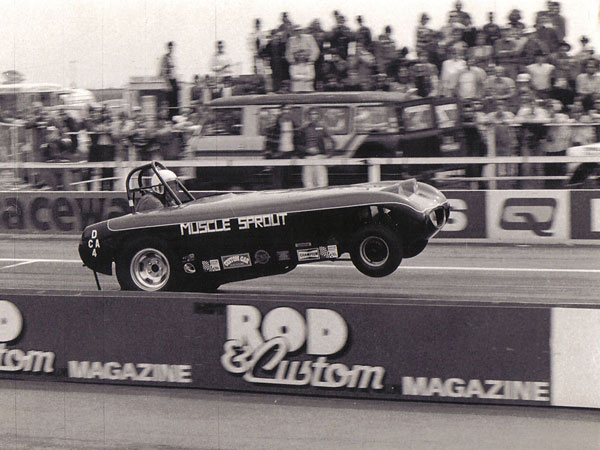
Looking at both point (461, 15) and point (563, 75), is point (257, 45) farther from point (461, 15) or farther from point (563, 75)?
point (563, 75)

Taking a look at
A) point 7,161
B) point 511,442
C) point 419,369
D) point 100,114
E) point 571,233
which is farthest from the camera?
point 7,161

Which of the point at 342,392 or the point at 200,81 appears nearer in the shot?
the point at 342,392

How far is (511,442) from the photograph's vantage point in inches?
188

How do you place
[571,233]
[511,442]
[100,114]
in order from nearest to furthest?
[511,442] < [571,233] < [100,114]

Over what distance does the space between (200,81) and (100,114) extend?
0.83 meters

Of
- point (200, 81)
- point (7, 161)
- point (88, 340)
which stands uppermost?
point (200, 81)

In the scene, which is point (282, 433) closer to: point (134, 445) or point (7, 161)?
point (134, 445)

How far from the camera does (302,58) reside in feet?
20.0

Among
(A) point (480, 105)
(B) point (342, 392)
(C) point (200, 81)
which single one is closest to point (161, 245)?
(C) point (200, 81)

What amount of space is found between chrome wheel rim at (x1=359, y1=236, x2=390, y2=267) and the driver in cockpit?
139cm

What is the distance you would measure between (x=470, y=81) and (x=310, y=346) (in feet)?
7.04

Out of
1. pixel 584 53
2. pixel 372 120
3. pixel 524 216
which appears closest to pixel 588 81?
pixel 584 53

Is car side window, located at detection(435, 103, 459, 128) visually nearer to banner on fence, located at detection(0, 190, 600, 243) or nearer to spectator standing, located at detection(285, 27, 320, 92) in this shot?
banner on fence, located at detection(0, 190, 600, 243)

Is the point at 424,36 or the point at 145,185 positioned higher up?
the point at 424,36
